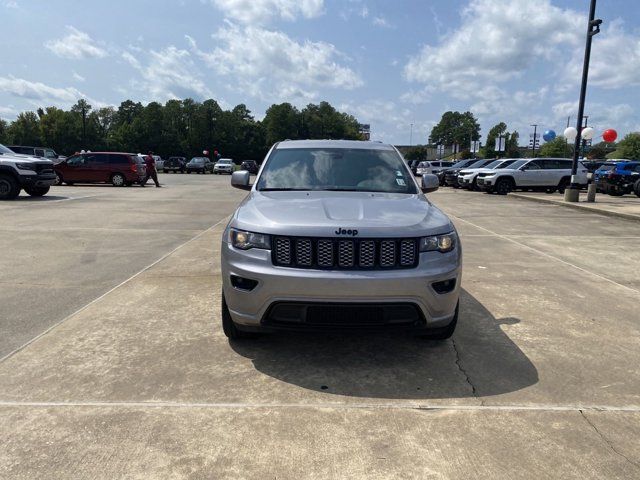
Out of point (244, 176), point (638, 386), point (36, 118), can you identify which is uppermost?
point (36, 118)

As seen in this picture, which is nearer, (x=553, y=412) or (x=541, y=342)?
(x=553, y=412)

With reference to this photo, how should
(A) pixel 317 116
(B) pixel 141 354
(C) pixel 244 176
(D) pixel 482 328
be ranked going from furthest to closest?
1. (A) pixel 317 116
2. (C) pixel 244 176
3. (D) pixel 482 328
4. (B) pixel 141 354

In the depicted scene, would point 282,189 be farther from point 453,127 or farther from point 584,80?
point 453,127

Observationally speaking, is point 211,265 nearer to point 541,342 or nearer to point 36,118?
point 541,342

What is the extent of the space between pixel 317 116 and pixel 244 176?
443 ft

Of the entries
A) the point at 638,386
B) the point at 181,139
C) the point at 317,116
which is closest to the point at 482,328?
the point at 638,386

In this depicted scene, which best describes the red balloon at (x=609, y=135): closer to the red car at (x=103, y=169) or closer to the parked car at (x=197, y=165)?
the red car at (x=103, y=169)

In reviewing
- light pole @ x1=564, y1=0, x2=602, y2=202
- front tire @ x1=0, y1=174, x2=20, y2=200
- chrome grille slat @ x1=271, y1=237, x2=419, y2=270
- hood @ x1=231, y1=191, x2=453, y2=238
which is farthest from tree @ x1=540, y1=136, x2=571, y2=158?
chrome grille slat @ x1=271, y1=237, x2=419, y2=270

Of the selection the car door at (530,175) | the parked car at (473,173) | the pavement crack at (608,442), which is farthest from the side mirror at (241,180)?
the parked car at (473,173)

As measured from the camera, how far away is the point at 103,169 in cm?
2555

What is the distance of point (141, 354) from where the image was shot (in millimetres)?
3934

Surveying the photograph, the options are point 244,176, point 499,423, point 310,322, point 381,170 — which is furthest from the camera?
point 244,176

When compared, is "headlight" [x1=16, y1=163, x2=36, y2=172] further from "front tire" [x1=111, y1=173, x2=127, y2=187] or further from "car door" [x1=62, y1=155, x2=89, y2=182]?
"car door" [x1=62, y1=155, x2=89, y2=182]

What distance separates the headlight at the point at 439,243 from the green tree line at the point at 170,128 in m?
98.9
